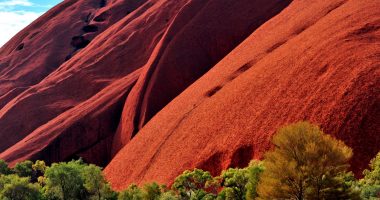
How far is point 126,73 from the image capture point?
60.8m

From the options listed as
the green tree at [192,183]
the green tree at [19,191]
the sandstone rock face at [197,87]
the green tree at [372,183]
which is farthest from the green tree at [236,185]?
the green tree at [19,191]

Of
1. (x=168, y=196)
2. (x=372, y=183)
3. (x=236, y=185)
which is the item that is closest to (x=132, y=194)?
(x=168, y=196)

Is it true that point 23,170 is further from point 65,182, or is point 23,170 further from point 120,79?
point 120,79

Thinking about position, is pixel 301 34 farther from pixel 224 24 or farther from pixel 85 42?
pixel 85 42

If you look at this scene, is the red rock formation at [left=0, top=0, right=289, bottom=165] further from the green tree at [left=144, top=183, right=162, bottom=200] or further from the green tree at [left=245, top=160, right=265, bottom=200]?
the green tree at [left=245, top=160, right=265, bottom=200]

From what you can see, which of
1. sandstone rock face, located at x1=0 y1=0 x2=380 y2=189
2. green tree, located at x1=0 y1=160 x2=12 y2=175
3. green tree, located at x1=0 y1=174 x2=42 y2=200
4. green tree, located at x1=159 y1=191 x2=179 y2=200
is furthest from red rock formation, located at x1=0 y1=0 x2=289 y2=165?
green tree, located at x1=159 y1=191 x2=179 y2=200

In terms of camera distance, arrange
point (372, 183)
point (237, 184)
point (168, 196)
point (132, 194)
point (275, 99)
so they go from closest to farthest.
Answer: point (372, 183)
point (237, 184)
point (168, 196)
point (132, 194)
point (275, 99)

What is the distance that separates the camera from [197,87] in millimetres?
43250

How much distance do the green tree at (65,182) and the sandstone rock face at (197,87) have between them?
3.22 m

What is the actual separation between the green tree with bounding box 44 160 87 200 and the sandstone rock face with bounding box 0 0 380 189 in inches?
127

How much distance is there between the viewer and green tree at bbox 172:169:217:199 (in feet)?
94.4

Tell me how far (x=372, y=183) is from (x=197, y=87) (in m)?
21.6

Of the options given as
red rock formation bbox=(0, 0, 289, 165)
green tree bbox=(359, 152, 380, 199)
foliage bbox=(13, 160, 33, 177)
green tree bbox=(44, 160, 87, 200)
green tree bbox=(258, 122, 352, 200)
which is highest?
red rock formation bbox=(0, 0, 289, 165)

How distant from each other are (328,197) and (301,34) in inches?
889
